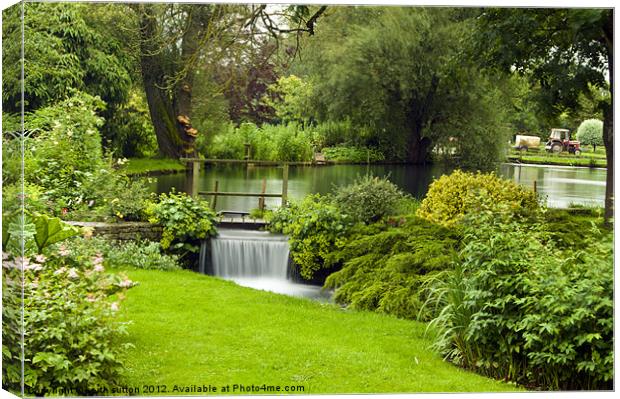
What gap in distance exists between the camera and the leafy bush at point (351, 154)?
760cm

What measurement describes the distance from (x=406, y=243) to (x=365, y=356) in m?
1.40

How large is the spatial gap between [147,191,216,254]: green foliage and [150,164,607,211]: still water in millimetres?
98

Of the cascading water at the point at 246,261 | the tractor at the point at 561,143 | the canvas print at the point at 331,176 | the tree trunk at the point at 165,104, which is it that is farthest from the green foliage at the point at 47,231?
the tractor at the point at 561,143

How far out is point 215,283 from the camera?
24.7ft

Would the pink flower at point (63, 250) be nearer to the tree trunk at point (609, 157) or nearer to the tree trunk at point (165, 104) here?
the tree trunk at point (165, 104)

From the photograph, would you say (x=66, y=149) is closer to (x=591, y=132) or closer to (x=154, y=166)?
(x=154, y=166)

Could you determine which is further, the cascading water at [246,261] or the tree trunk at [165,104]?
the cascading water at [246,261]

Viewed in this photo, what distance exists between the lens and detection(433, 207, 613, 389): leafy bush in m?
6.58

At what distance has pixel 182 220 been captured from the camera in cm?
749

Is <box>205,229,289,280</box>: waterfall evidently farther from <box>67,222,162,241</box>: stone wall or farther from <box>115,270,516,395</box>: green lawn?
<box>67,222,162,241</box>: stone wall

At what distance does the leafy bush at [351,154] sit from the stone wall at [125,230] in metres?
A: 1.48

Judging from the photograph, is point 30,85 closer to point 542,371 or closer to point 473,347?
point 473,347

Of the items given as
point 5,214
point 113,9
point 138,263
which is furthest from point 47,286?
point 113,9

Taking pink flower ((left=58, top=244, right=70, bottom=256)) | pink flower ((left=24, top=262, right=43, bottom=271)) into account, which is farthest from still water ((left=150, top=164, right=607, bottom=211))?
pink flower ((left=24, top=262, right=43, bottom=271))
